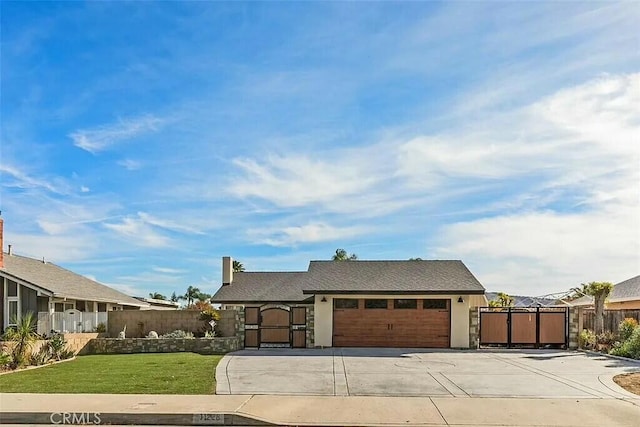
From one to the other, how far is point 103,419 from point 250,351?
1271 cm

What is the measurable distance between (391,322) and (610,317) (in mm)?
8790

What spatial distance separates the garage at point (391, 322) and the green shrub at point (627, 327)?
6.21 metres

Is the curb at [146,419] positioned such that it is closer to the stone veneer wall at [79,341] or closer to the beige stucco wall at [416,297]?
the stone veneer wall at [79,341]

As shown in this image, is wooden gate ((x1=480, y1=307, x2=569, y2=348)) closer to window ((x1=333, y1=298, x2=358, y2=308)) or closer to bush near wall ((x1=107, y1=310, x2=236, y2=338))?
window ((x1=333, y1=298, x2=358, y2=308))

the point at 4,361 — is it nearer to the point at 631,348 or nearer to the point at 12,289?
the point at 12,289

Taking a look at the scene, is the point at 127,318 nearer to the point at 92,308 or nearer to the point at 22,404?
the point at 92,308

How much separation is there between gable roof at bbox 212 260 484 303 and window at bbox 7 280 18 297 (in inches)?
377

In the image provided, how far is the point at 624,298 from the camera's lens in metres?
32.2

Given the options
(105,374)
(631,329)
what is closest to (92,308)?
(105,374)

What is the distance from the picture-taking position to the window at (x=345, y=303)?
82.0 ft

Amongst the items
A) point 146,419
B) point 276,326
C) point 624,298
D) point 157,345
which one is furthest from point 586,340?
point 146,419

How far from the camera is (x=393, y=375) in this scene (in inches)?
622
